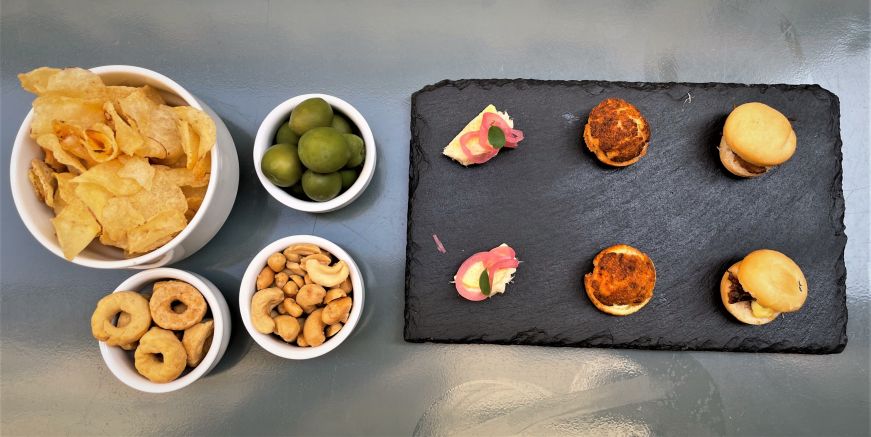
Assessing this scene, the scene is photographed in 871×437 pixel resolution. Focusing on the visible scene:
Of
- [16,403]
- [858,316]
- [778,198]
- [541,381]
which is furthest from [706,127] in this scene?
[16,403]

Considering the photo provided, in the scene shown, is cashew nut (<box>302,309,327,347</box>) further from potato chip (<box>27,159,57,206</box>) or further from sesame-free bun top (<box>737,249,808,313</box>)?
sesame-free bun top (<box>737,249,808,313</box>)

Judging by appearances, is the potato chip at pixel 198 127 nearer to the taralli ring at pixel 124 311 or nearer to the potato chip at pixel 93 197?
the potato chip at pixel 93 197

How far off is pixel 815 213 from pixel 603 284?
2.27ft

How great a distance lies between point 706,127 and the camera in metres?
1.59

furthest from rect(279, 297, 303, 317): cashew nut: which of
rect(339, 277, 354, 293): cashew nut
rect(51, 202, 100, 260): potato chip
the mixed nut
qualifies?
rect(51, 202, 100, 260): potato chip

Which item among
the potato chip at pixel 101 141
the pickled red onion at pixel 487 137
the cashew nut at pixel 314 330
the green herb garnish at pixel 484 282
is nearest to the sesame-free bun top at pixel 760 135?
the pickled red onion at pixel 487 137

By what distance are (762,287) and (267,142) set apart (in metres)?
1.33

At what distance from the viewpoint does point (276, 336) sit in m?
1.44

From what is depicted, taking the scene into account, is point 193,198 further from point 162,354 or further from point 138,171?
point 162,354

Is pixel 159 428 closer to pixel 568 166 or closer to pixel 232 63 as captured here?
pixel 232 63

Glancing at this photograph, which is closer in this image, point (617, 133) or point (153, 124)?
point (153, 124)

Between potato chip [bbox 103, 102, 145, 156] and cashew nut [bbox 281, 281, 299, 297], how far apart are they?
0.47 meters

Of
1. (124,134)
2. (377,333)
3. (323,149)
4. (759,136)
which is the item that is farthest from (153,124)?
(759,136)

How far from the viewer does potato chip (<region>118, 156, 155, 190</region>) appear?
1.25m
